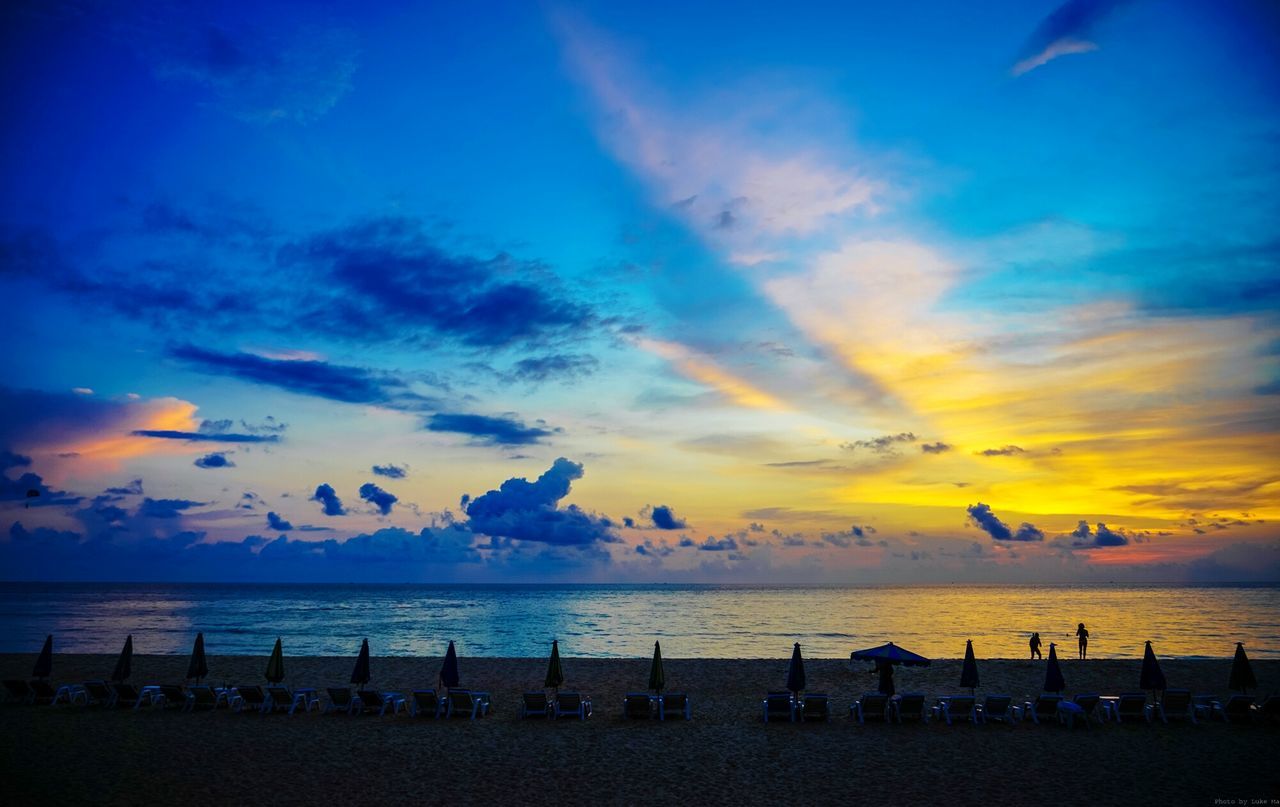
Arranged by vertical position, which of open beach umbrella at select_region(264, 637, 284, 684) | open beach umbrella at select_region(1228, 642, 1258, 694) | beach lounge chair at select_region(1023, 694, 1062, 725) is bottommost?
beach lounge chair at select_region(1023, 694, 1062, 725)

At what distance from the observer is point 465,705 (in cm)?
1897

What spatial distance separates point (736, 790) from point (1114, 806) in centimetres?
553

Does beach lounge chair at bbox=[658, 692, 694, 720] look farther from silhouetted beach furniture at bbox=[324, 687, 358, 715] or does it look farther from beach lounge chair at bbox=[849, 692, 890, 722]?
silhouetted beach furniture at bbox=[324, 687, 358, 715]

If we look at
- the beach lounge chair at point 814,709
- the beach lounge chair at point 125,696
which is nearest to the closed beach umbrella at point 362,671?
the beach lounge chair at point 125,696

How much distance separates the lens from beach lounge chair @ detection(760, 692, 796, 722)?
18.4m

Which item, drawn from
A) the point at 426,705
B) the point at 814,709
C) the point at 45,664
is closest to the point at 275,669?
the point at 426,705

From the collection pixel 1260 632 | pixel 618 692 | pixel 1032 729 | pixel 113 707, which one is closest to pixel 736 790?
pixel 1032 729

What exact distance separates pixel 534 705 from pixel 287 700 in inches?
244

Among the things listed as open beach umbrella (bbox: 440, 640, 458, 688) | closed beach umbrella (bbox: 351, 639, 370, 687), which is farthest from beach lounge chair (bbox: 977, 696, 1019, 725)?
closed beach umbrella (bbox: 351, 639, 370, 687)

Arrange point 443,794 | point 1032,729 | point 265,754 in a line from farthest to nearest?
point 1032,729 → point 265,754 → point 443,794

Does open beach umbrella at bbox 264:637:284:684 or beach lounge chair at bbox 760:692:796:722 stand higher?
open beach umbrella at bbox 264:637:284:684

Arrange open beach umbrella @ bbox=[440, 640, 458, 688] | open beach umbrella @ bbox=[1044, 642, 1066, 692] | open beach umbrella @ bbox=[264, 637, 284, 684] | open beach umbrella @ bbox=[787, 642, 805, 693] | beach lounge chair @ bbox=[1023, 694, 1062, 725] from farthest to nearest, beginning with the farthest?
1. open beach umbrella @ bbox=[264, 637, 284, 684]
2. open beach umbrella @ bbox=[440, 640, 458, 688]
3. open beach umbrella @ bbox=[787, 642, 805, 693]
4. open beach umbrella @ bbox=[1044, 642, 1066, 692]
5. beach lounge chair @ bbox=[1023, 694, 1062, 725]

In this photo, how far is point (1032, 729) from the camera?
57.1 ft

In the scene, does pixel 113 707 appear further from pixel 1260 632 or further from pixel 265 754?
pixel 1260 632
